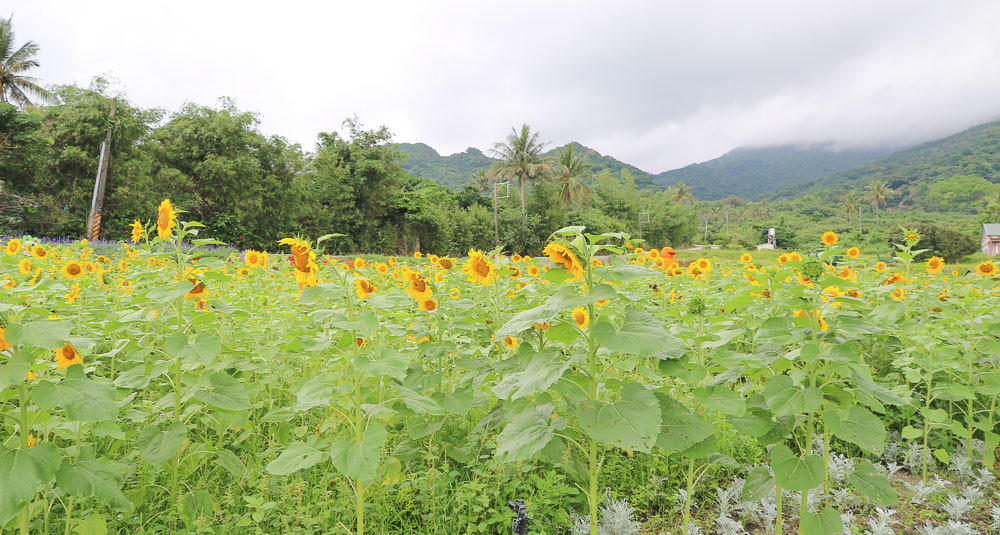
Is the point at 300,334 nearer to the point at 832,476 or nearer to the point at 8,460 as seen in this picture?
the point at 8,460

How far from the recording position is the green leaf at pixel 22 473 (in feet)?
3.37

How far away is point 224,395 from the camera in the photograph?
150cm

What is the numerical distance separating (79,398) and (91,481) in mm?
246

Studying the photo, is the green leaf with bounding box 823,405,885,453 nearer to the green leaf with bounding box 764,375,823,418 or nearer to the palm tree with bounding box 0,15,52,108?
the green leaf with bounding box 764,375,823,418

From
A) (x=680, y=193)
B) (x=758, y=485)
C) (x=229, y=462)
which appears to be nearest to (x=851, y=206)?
(x=680, y=193)

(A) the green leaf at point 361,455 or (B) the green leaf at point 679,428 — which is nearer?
(A) the green leaf at point 361,455

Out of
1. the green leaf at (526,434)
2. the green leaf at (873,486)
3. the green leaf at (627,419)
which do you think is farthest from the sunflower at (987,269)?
the green leaf at (526,434)

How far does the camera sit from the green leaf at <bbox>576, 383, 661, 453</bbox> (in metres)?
1.09

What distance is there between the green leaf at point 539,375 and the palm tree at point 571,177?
128 ft

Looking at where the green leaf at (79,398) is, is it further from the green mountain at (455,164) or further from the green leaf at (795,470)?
the green mountain at (455,164)

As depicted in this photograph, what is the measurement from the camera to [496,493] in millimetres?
1696

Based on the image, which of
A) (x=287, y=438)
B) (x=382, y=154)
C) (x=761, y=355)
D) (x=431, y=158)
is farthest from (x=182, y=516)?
(x=431, y=158)

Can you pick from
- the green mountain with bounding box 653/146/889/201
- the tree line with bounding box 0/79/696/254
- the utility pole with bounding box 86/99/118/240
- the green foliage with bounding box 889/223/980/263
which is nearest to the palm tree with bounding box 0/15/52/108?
the tree line with bounding box 0/79/696/254

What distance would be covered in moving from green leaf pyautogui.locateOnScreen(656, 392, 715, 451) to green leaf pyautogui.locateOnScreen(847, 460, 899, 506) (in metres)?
0.58
